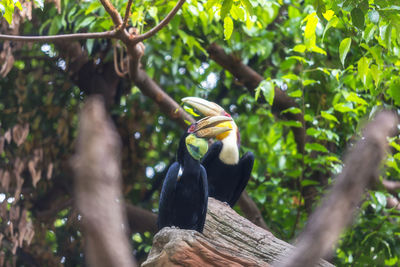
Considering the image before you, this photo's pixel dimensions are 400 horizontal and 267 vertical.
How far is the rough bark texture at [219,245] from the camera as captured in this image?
2482 millimetres

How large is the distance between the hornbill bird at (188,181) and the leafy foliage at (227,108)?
78 centimetres

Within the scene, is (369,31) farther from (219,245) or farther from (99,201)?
(99,201)

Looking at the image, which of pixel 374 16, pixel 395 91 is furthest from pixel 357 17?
pixel 395 91

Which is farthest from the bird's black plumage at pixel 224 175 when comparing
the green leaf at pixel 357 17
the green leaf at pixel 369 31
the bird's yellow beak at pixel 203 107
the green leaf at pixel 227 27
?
the green leaf at pixel 357 17

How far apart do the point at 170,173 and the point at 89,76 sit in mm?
2513

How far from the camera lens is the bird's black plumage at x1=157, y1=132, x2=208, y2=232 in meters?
3.32

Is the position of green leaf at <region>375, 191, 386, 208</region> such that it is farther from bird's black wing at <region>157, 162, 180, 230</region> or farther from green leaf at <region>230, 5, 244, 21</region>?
green leaf at <region>230, 5, 244, 21</region>

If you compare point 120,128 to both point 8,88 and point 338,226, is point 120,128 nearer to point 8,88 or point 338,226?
point 8,88

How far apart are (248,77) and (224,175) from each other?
1.27 meters

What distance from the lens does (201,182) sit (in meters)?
3.36

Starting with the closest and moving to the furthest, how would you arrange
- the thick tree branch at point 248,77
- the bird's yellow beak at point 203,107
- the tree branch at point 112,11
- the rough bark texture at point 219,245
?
the rough bark texture at point 219,245
the tree branch at point 112,11
the bird's yellow beak at point 203,107
the thick tree branch at point 248,77

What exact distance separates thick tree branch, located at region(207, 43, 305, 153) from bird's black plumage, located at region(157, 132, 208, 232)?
5.43ft

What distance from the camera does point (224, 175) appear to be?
4.04m

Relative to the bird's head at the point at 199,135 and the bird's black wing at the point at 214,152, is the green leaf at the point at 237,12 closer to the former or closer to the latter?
the bird's head at the point at 199,135
